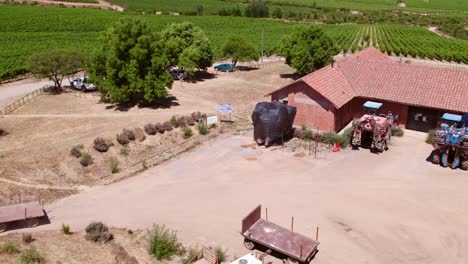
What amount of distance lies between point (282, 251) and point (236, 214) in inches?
188

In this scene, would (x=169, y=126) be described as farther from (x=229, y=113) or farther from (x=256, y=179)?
(x=256, y=179)

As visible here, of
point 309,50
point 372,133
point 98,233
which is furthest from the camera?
point 309,50

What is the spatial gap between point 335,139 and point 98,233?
61.8 ft

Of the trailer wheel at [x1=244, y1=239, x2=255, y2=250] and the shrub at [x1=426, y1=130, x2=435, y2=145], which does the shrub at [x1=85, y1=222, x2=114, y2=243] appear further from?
the shrub at [x1=426, y1=130, x2=435, y2=145]

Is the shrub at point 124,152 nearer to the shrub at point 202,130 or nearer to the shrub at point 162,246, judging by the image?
the shrub at point 202,130

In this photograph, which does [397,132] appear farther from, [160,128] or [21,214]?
[21,214]

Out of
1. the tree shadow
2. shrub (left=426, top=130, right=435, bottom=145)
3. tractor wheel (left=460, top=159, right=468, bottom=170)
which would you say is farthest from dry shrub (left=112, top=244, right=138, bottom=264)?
shrub (left=426, top=130, right=435, bottom=145)

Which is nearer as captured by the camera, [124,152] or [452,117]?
[124,152]

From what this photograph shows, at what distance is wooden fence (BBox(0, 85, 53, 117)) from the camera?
3905 cm

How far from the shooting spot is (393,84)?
122 ft

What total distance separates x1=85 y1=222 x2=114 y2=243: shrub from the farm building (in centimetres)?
1969

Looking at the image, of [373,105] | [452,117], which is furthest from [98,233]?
[452,117]

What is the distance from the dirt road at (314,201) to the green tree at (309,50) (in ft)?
63.4

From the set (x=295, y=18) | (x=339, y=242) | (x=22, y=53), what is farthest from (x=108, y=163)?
(x=295, y=18)
